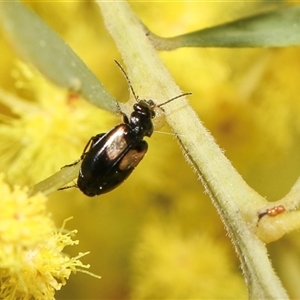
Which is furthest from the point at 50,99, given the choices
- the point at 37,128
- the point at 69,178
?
the point at 69,178

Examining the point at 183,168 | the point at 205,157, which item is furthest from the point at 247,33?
the point at 183,168

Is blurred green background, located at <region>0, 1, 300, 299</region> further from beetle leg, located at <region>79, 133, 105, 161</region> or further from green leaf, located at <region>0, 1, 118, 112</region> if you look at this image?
green leaf, located at <region>0, 1, 118, 112</region>

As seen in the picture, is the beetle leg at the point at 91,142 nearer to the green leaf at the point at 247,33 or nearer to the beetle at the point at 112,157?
the beetle at the point at 112,157

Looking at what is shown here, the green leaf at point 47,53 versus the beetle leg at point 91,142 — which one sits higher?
the beetle leg at point 91,142

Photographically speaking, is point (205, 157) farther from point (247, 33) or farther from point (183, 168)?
point (183, 168)

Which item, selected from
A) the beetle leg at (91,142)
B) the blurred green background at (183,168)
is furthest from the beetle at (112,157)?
the blurred green background at (183,168)

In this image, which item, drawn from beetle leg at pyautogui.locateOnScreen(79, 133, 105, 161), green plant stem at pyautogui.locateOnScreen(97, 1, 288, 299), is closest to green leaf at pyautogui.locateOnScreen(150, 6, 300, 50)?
green plant stem at pyautogui.locateOnScreen(97, 1, 288, 299)
